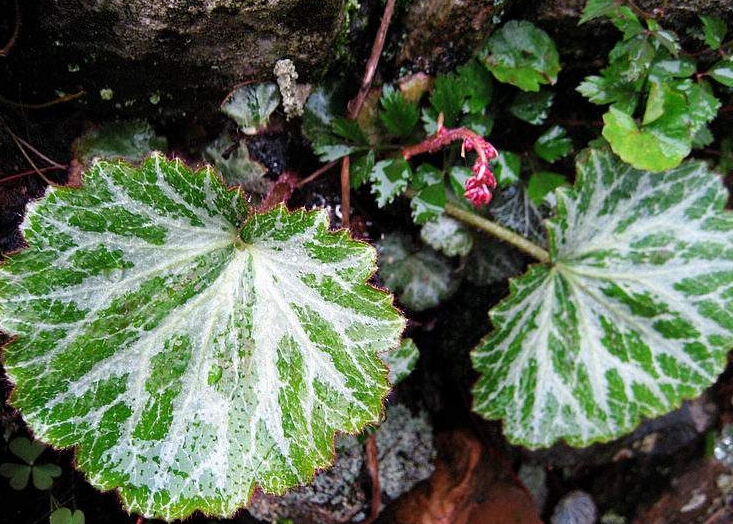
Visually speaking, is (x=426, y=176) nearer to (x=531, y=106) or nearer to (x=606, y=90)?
(x=531, y=106)

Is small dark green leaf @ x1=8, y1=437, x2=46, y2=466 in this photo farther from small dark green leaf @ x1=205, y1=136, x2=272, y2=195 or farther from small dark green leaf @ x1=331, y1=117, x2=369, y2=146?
small dark green leaf @ x1=331, y1=117, x2=369, y2=146

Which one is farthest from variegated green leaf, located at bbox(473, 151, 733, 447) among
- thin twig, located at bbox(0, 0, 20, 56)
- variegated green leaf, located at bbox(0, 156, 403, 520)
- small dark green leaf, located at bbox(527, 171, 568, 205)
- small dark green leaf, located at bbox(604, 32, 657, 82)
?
thin twig, located at bbox(0, 0, 20, 56)

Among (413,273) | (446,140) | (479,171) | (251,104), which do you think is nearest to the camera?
(479,171)

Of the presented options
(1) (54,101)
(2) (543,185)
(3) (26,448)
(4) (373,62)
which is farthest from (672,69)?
(3) (26,448)

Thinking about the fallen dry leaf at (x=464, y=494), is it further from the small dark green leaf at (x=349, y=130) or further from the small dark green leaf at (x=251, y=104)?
the small dark green leaf at (x=251, y=104)

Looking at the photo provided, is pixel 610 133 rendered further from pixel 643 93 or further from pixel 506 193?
pixel 506 193

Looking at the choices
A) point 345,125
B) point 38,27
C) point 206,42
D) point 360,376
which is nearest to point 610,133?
point 345,125

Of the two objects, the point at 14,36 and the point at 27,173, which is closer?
the point at 14,36
